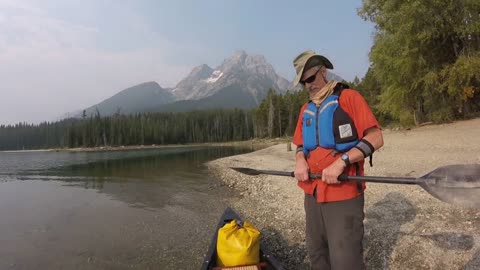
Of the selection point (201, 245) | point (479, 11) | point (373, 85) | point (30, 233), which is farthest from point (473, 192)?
point (373, 85)

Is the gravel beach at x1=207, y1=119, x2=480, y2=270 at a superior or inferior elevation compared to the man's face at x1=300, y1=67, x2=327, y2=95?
Result: inferior

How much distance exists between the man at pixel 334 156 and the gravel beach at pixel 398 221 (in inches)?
146

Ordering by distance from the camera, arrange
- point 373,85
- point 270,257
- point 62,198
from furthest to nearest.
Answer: point 373,85
point 62,198
point 270,257

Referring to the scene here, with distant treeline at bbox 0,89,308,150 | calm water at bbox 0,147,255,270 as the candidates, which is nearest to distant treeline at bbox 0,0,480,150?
calm water at bbox 0,147,255,270

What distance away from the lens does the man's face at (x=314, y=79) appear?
4.57 m

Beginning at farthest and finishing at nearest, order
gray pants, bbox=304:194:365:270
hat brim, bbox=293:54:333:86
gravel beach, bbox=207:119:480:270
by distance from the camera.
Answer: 1. gravel beach, bbox=207:119:480:270
2. hat brim, bbox=293:54:333:86
3. gray pants, bbox=304:194:365:270

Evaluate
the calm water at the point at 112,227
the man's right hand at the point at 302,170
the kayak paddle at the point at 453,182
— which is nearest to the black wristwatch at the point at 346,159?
the kayak paddle at the point at 453,182

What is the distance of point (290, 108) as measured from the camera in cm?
10244

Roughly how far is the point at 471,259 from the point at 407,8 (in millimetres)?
26082

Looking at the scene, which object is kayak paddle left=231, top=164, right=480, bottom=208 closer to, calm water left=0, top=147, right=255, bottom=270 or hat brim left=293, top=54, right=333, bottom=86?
hat brim left=293, top=54, right=333, bottom=86

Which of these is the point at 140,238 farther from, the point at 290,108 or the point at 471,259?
the point at 290,108

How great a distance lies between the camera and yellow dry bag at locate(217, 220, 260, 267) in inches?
250

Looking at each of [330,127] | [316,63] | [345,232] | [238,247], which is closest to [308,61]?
[316,63]

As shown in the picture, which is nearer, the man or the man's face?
the man
